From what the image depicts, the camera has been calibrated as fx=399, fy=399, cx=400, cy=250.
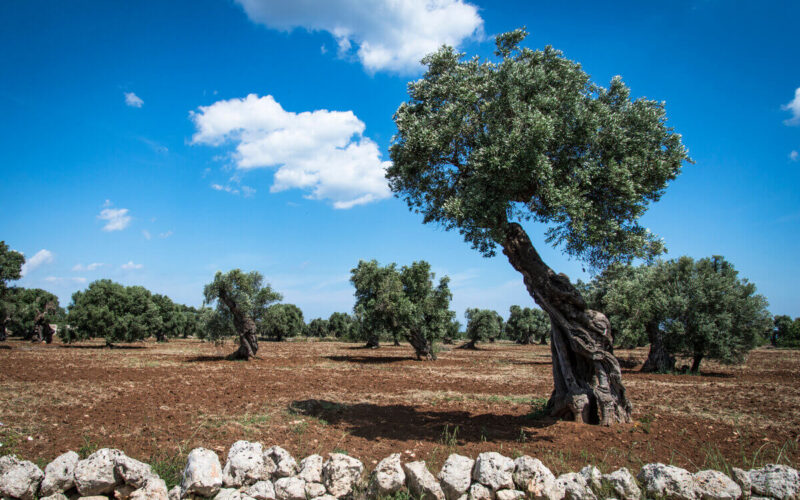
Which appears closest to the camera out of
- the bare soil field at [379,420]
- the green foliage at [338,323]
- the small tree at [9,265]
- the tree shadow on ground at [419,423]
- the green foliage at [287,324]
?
the bare soil field at [379,420]

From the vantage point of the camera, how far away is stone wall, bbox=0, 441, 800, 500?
19.3 feet

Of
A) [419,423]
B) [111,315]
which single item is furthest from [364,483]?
[111,315]

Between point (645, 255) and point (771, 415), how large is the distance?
27.2 feet

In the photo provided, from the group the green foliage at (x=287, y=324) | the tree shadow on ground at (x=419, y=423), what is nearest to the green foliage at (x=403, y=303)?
the tree shadow on ground at (x=419, y=423)

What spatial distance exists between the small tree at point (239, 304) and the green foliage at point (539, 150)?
2527 cm

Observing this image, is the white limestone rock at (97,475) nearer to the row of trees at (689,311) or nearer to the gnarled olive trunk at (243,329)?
the row of trees at (689,311)

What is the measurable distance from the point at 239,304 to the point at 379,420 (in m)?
24.5

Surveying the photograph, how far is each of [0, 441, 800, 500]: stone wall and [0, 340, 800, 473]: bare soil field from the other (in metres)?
1.72

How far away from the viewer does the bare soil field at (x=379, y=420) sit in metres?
8.88

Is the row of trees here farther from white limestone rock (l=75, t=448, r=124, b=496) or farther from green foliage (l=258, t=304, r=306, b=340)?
green foliage (l=258, t=304, r=306, b=340)

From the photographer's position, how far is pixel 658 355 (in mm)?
30656

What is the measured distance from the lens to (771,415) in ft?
45.6

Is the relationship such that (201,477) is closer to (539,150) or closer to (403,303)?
(539,150)

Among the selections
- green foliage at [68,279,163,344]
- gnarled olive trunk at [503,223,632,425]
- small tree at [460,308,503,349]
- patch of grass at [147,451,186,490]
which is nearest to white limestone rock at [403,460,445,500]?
patch of grass at [147,451,186,490]
